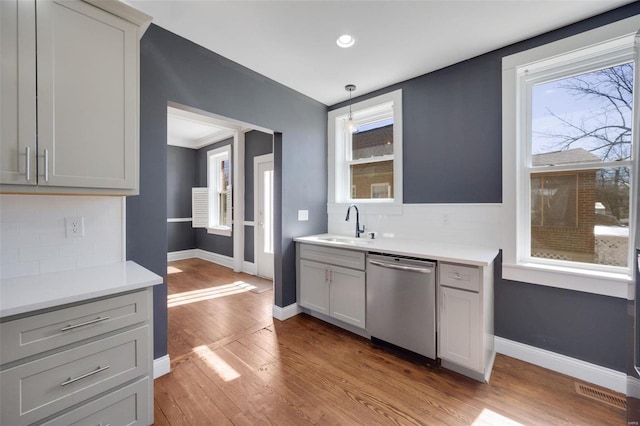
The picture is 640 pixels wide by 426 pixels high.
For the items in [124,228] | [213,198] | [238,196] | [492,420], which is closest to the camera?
[492,420]

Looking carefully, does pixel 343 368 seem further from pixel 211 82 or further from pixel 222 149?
pixel 222 149

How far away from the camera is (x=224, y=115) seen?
2459mm

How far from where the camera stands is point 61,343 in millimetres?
1215

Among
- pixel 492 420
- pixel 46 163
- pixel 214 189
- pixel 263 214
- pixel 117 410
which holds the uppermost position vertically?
pixel 214 189

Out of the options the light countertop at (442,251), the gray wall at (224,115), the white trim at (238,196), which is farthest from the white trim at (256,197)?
the light countertop at (442,251)

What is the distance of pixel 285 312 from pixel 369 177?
197 centimetres

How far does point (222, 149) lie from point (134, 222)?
4050 millimetres

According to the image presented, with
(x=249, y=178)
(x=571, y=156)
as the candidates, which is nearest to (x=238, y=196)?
(x=249, y=178)

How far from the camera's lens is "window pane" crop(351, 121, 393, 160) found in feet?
10.5

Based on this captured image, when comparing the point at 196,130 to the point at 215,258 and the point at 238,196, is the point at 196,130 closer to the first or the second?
the point at 238,196

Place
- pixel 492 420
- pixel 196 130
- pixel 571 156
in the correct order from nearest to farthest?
1. pixel 492 420
2. pixel 571 156
3. pixel 196 130

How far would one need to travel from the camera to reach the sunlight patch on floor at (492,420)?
1575mm

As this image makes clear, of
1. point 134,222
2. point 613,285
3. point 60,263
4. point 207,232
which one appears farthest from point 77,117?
point 207,232

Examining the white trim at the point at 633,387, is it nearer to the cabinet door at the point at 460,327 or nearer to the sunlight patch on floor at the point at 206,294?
the cabinet door at the point at 460,327
